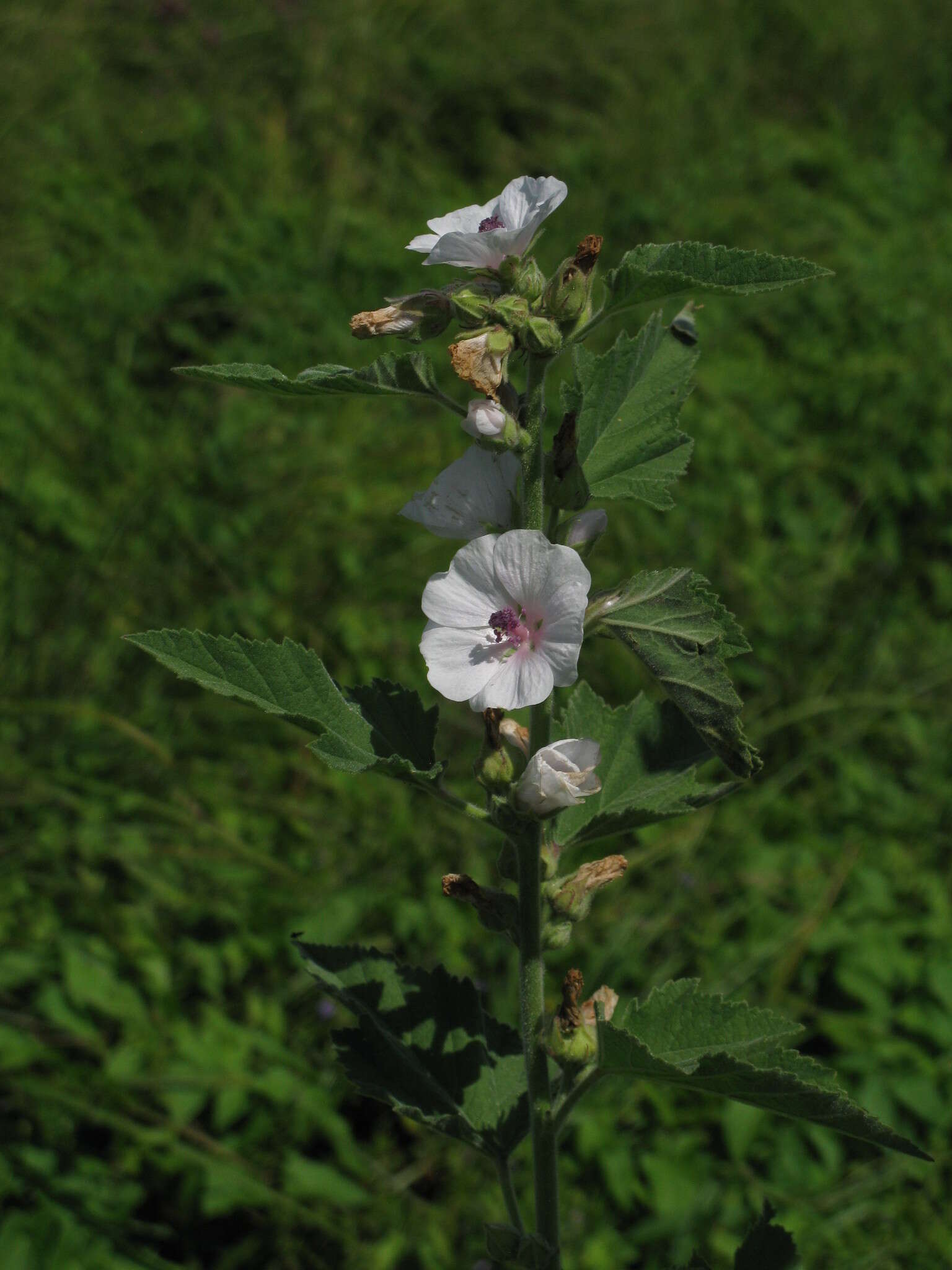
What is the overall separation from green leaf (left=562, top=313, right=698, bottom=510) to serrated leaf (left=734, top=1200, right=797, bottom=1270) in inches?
37.0

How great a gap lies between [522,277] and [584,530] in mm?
307

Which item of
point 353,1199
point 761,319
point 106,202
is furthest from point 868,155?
point 353,1199

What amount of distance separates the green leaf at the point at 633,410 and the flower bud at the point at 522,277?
10cm

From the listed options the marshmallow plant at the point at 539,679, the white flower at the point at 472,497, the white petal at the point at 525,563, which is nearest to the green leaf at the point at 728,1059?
the marshmallow plant at the point at 539,679

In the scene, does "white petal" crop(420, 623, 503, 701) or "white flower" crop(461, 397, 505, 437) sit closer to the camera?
"white flower" crop(461, 397, 505, 437)

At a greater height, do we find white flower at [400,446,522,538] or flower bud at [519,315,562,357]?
flower bud at [519,315,562,357]

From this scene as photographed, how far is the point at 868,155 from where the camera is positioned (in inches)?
267

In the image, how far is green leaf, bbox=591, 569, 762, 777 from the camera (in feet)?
3.78

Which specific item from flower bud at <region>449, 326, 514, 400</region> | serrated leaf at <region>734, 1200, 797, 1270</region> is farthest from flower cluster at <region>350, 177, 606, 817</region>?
serrated leaf at <region>734, 1200, 797, 1270</region>

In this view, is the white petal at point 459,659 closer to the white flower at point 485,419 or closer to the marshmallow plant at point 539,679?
the marshmallow plant at point 539,679

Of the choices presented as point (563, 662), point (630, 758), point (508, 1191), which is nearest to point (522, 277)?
point (563, 662)

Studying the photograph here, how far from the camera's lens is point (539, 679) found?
1.21m

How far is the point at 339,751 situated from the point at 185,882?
1.82m

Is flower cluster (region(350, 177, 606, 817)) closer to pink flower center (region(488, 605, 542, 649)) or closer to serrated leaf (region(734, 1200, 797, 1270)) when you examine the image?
pink flower center (region(488, 605, 542, 649))
